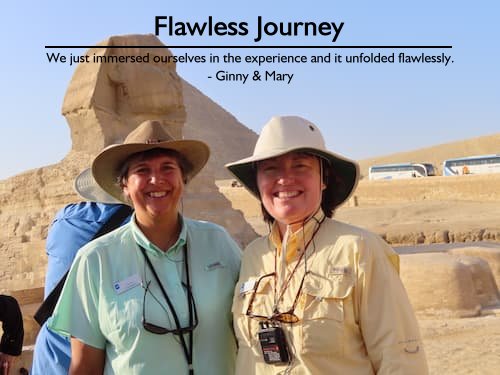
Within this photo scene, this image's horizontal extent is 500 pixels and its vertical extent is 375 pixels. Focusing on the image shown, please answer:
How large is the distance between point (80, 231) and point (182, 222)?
1.51 feet

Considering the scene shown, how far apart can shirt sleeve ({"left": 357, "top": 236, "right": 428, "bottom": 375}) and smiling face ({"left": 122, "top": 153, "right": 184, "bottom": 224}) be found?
0.72 metres

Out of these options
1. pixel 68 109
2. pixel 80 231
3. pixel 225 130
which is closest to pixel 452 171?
pixel 68 109

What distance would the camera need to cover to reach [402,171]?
102 feet

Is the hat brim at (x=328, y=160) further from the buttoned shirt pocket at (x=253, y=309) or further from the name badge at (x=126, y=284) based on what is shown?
the name badge at (x=126, y=284)

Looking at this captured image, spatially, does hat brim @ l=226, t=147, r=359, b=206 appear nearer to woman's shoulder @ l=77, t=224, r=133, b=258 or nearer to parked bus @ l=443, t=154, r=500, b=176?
woman's shoulder @ l=77, t=224, r=133, b=258

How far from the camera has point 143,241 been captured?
1.99 meters

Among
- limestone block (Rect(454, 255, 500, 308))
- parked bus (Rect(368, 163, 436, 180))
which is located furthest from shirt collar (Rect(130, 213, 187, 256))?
parked bus (Rect(368, 163, 436, 180))

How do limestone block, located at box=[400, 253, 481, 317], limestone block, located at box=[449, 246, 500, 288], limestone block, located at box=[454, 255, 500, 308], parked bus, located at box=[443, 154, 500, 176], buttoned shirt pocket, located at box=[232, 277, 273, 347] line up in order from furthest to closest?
parked bus, located at box=[443, 154, 500, 176] → limestone block, located at box=[449, 246, 500, 288] → limestone block, located at box=[454, 255, 500, 308] → limestone block, located at box=[400, 253, 481, 317] → buttoned shirt pocket, located at box=[232, 277, 273, 347]

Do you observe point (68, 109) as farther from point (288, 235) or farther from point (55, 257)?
point (288, 235)

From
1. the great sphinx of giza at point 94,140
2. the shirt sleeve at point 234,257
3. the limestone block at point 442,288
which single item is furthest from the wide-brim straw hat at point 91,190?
the great sphinx of giza at point 94,140

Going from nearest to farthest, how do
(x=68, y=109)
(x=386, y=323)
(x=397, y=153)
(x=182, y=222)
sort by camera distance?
(x=386, y=323), (x=182, y=222), (x=68, y=109), (x=397, y=153)

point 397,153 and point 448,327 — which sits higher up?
point 397,153

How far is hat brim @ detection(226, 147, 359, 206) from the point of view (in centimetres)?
187

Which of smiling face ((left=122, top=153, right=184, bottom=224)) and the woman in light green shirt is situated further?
smiling face ((left=122, top=153, right=184, bottom=224))
